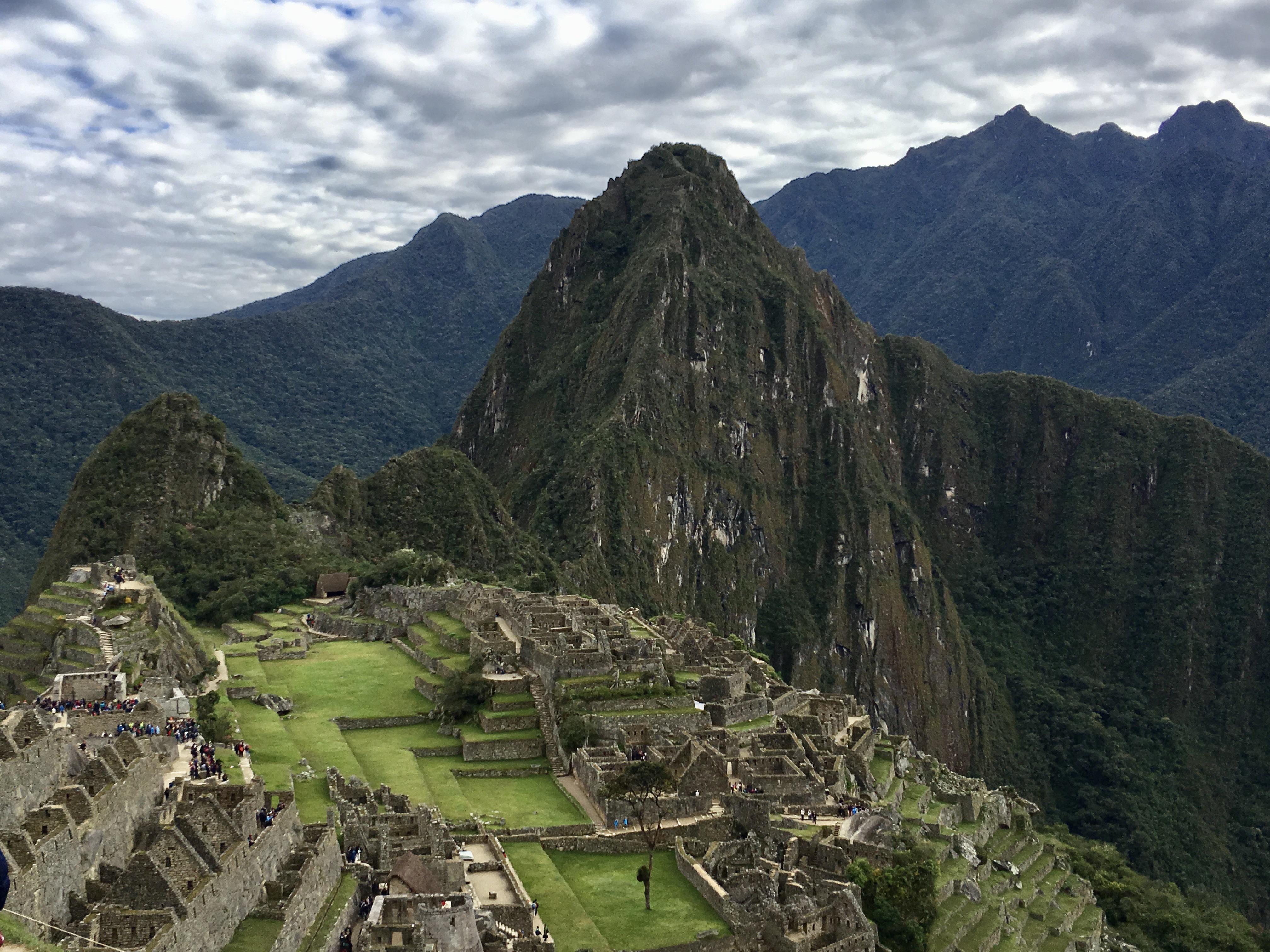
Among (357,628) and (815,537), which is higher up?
(357,628)

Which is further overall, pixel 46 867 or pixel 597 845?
pixel 597 845

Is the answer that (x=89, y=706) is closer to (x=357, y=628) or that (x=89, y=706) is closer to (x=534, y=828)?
(x=534, y=828)

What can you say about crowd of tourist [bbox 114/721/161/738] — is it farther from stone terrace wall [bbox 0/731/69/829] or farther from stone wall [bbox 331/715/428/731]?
stone wall [bbox 331/715/428/731]

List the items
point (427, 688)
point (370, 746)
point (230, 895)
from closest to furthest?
point (230, 895) < point (370, 746) < point (427, 688)

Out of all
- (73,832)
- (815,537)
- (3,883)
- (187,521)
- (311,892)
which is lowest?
(815,537)

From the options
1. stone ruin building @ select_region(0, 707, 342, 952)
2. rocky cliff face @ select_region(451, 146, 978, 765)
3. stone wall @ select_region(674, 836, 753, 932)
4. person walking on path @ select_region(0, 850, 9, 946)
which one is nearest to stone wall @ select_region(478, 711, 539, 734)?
stone wall @ select_region(674, 836, 753, 932)

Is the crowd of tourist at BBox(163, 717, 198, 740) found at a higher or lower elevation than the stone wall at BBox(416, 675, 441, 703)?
higher

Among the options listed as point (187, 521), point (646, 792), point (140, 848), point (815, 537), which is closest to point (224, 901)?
point (140, 848)
